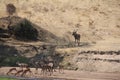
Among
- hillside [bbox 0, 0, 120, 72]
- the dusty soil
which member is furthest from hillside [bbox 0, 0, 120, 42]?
the dusty soil

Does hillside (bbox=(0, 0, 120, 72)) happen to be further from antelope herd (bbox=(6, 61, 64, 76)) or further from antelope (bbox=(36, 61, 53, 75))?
antelope (bbox=(36, 61, 53, 75))

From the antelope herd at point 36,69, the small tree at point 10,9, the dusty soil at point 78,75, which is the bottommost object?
the dusty soil at point 78,75

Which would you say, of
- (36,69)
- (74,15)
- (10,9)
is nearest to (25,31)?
(10,9)

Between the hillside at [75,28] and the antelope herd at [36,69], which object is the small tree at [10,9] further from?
the antelope herd at [36,69]

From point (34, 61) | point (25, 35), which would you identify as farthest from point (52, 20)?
point (34, 61)

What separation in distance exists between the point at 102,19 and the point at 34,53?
33.6 ft

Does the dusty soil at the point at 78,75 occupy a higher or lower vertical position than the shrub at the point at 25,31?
lower

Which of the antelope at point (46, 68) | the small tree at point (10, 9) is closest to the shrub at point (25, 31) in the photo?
the small tree at point (10, 9)

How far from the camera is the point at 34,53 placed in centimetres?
4484

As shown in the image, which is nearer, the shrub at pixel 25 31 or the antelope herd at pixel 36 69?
the antelope herd at pixel 36 69

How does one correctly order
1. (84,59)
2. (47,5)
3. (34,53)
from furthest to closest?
(47,5) < (34,53) < (84,59)

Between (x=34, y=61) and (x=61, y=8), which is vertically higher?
(x=61, y=8)

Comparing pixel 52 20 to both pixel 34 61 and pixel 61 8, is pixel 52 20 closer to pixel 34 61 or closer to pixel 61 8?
pixel 61 8

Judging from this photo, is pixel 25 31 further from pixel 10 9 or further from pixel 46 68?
pixel 46 68
